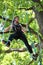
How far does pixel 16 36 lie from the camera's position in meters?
8.59

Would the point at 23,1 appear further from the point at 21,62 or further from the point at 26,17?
the point at 21,62

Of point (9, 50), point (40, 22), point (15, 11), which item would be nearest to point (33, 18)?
point (40, 22)

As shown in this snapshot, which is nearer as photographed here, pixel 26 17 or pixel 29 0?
pixel 29 0

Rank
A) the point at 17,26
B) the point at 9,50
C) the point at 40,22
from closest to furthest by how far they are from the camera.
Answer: the point at 17,26 < the point at 9,50 < the point at 40,22

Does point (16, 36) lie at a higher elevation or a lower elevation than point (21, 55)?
higher

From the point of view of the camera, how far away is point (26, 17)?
1113 cm

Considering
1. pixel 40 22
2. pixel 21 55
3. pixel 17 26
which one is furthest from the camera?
pixel 21 55

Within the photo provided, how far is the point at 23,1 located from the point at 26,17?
5.31 feet

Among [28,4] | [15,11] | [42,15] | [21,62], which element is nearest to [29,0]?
[28,4]

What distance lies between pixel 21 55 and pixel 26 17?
2295 millimetres

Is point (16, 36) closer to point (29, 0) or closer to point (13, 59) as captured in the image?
point (29, 0)

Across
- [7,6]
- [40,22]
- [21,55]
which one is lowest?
[21,55]

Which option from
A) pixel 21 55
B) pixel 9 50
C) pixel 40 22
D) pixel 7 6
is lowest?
pixel 21 55

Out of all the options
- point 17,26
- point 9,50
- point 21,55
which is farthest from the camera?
point 21,55
